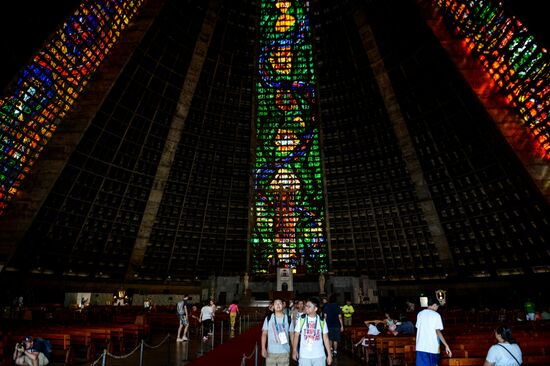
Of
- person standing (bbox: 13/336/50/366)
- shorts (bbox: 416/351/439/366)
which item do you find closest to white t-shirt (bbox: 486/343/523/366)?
shorts (bbox: 416/351/439/366)

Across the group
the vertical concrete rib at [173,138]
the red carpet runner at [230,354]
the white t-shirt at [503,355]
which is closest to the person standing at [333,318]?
the red carpet runner at [230,354]

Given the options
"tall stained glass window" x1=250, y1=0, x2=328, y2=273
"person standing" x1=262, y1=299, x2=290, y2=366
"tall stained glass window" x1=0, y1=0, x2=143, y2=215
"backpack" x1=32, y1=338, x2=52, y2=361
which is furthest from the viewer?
"tall stained glass window" x1=250, y1=0, x2=328, y2=273

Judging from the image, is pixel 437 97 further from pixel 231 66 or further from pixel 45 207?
pixel 45 207

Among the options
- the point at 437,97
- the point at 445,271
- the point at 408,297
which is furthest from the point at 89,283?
the point at 437,97

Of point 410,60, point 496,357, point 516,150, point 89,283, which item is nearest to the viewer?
point 496,357

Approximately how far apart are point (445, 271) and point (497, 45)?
57.0 ft

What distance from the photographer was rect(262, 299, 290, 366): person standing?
550 centimetres

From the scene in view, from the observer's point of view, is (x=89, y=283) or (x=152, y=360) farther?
(x=89, y=283)

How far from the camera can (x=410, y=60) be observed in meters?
30.2

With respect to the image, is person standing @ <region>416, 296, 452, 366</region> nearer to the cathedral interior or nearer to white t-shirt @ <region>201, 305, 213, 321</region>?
white t-shirt @ <region>201, 305, 213, 321</region>

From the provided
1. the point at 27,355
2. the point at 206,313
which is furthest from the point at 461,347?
the point at 206,313

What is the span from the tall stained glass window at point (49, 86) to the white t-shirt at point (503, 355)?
80.3 feet

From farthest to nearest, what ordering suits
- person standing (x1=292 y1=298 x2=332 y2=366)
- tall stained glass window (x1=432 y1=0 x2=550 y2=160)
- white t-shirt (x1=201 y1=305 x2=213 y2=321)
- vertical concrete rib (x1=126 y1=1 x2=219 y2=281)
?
vertical concrete rib (x1=126 y1=1 x2=219 y2=281) < tall stained glass window (x1=432 y1=0 x2=550 y2=160) < white t-shirt (x1=201 y1=305 x2=213 y2=321) < person standing (x1=292 y1=298 x2=332 y2=366)

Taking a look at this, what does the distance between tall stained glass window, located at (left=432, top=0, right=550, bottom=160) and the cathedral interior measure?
0.41 feet
